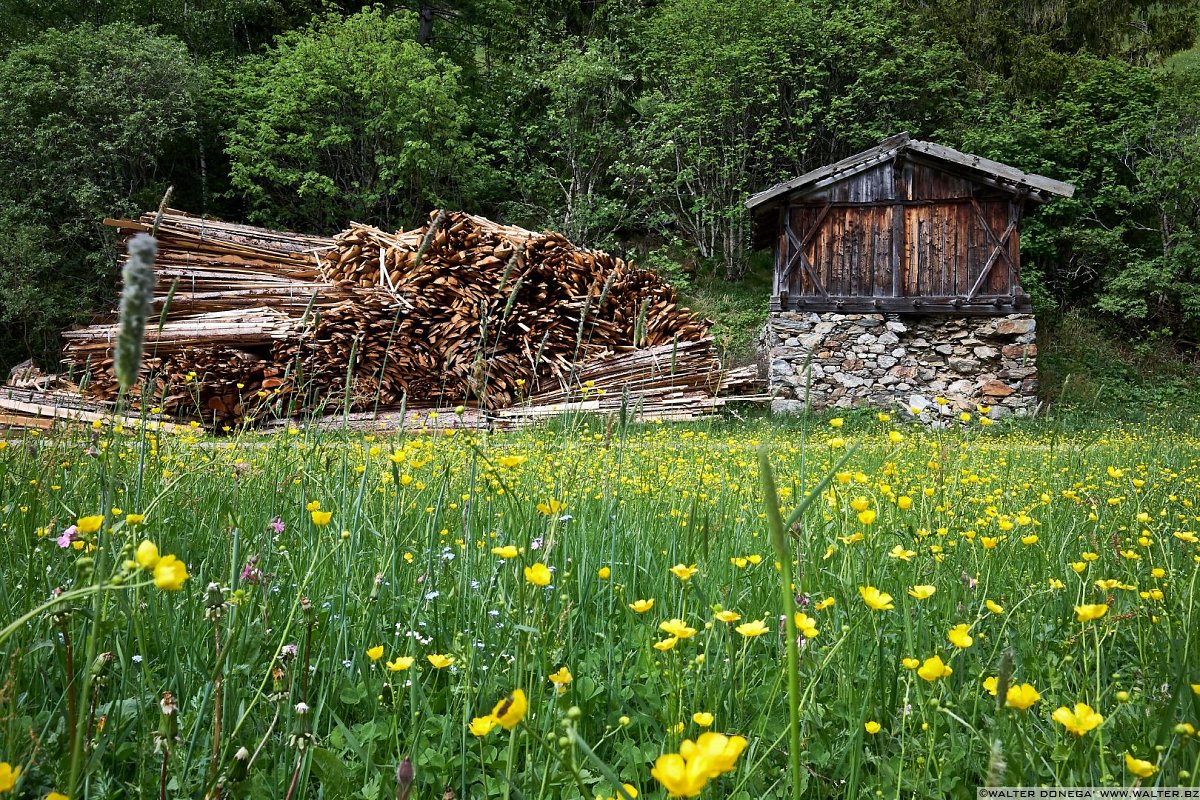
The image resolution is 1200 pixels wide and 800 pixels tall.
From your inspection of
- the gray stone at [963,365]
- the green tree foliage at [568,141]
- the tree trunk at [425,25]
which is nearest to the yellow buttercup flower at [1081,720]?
the gray stone at [963,365]

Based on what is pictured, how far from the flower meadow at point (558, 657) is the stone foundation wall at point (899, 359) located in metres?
12.3

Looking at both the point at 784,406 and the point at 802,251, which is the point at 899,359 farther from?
the point at 802,251

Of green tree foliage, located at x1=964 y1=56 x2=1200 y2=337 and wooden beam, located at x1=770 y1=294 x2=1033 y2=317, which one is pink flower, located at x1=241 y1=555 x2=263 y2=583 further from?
green tree foliage, located at x1=964 y1=56 x2=1200 y2=337

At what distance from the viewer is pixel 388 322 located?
944cm

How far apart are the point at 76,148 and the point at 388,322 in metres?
13.2

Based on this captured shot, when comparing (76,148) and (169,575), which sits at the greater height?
(76,148)

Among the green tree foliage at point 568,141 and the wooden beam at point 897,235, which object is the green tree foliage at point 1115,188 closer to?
the wooden beam at point 897,235

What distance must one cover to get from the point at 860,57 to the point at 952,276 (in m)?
10.3

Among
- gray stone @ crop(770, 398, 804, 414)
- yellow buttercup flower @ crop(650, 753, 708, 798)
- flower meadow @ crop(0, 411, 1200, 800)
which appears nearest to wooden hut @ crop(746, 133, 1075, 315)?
gray stone @ crop(770, 398, 804, 414)

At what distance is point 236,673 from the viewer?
1.38m

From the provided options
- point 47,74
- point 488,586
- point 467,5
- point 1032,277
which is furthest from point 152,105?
point 1032,277

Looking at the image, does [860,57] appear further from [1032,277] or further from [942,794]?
[942,794]

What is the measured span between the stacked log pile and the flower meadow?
6.93 metres

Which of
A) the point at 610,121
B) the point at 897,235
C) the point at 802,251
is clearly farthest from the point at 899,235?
the point at 610,121
